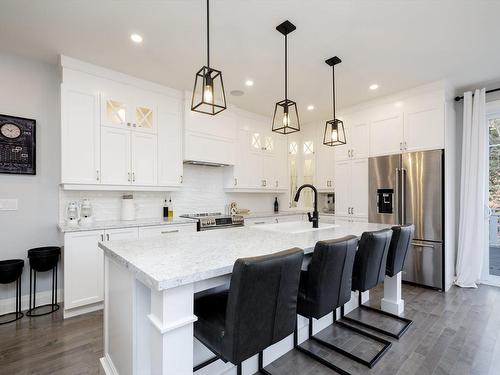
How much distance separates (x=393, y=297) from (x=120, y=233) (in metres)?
3.01

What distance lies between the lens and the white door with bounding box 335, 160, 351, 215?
4.39m

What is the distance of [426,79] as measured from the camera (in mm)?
3408

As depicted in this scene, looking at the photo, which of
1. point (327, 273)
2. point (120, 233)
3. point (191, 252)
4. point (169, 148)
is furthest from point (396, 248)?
point (169, 148)

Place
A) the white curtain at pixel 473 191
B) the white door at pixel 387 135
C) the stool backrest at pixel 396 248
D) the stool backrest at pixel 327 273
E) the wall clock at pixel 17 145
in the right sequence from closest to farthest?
the stool backrest at pixel 327 273 → the stool backrest at pixel 396 248 → the wall clock at pixel 17 145 → the white curtain at pixel 473 191 → the white door at pixel 387 135

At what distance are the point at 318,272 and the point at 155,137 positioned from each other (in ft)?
9.49

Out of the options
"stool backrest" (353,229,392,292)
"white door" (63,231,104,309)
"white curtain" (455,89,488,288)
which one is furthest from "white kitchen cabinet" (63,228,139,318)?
"white curtain" (455,89,488,288)

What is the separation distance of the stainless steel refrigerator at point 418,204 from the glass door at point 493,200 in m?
0.94

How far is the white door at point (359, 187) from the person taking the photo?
416cm

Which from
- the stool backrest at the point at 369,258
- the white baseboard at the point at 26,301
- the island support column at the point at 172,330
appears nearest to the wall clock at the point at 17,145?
the white baseboard at the point at 26,301

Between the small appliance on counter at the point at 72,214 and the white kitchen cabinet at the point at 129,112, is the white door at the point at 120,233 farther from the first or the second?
the white kitchen cabinet at the point at 129,112

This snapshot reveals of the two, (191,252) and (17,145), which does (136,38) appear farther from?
(191,252)

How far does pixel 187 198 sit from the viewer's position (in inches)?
167

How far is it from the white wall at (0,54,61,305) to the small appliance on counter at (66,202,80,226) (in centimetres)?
18

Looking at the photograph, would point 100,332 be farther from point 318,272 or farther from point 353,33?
point 353,33
